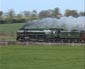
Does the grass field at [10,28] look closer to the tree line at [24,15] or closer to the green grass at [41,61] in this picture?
the tree line at [24,15]

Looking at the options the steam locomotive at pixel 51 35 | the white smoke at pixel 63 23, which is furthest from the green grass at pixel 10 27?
the steam locomotive at pixel 51 35

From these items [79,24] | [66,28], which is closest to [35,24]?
[66,28]

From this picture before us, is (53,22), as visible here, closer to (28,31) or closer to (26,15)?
(28,31)

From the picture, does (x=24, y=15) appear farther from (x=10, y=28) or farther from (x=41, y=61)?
(x=41, y=61)

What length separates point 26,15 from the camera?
172ft

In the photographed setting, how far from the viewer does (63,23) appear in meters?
37.7

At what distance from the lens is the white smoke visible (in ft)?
114

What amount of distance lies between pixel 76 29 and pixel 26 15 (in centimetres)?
1632

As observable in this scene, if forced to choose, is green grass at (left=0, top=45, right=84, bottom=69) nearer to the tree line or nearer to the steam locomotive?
the steam locomotive

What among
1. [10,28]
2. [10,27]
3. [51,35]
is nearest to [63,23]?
[51,35]

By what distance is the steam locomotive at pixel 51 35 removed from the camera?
37781 millimetres

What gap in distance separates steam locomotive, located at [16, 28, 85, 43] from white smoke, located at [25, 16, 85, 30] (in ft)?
2.23

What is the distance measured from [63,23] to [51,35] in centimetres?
242

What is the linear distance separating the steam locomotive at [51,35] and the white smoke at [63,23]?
68 centimetres
